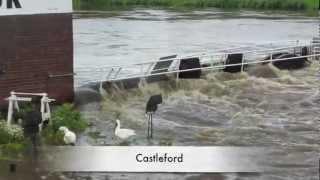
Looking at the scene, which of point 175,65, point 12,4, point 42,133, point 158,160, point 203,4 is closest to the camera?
point 158,160

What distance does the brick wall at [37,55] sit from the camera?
14594 mm

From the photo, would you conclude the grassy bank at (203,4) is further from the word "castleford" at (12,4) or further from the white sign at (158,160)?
the white sign at (158,160)

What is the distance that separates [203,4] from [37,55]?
72.7m

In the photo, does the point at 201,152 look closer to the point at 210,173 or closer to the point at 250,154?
the point at 210,173

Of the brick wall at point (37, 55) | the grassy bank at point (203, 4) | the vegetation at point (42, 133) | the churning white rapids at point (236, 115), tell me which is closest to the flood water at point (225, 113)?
the churning white rapids at point (236, 115)

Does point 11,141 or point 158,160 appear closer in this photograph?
point 158,160

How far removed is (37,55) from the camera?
1511cm

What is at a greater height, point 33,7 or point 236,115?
point 33,7

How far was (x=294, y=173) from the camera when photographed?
1045 centimetres

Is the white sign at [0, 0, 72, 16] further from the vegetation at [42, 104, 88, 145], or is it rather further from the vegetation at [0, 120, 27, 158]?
the vegetation at [0, 120, 27, 158]

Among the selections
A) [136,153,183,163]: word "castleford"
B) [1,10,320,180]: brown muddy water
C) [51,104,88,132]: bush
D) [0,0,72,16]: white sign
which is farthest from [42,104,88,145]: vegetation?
[136,153,183,163]: word "castleford"

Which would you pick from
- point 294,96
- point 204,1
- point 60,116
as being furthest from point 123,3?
point 60,116

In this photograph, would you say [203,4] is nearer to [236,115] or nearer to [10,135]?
[236,115]

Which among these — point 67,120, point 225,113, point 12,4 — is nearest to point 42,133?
point 67,120
